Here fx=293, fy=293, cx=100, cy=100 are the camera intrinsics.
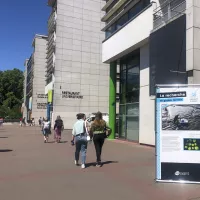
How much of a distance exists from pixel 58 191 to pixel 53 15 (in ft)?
142

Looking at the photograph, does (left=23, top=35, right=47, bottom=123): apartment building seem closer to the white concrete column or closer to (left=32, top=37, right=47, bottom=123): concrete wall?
(left=32, top=37, right=47, bottom=123): concrete wall

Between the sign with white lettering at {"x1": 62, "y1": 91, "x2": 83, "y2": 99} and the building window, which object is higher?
the building window

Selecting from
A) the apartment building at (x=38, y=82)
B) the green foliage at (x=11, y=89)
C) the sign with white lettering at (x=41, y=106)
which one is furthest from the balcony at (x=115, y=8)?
the green foliage at (x=11, y=89)

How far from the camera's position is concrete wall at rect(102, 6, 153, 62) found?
684 inches

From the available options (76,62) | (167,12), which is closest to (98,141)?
(167,12)

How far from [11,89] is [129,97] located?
72.4m

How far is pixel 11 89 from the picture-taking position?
87.8 m

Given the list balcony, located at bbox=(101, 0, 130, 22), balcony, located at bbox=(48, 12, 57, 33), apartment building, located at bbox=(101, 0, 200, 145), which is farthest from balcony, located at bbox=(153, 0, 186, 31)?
balcony, located at bbox=(48, 12, 57, 33)

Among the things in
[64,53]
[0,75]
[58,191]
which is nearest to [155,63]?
[58,191]

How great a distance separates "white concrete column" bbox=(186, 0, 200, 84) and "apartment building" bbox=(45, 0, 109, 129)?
30329 millimetres

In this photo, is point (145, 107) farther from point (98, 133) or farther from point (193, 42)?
point (98, 133)

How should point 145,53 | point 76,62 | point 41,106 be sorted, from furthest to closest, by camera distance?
1. point 41,106
2. point 76,62
3. point 145,53

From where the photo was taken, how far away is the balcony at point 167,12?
1437cm

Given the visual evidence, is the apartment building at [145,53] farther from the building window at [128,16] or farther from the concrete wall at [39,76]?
the concrete wall at [39,76]
